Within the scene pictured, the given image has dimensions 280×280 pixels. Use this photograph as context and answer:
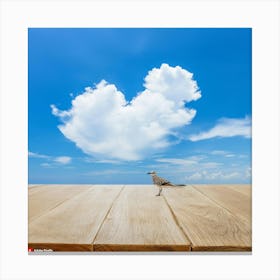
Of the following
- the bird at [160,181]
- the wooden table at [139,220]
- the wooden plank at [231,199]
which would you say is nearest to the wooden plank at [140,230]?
the wooden table at [139,220]

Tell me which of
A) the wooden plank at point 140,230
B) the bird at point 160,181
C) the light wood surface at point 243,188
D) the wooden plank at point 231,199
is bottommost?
the wooden plank at point 140,230

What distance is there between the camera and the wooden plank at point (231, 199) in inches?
42.4

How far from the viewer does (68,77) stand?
4.28ft

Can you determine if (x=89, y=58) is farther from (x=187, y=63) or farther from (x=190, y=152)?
(x=190, y=152)

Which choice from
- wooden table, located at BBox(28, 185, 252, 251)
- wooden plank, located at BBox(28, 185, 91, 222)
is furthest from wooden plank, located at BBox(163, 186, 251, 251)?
Result: wooden plank, located at BBox(28, 185, 91, 222)

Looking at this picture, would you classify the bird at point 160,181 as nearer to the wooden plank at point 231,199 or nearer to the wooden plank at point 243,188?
the wooden plank at point 231,199

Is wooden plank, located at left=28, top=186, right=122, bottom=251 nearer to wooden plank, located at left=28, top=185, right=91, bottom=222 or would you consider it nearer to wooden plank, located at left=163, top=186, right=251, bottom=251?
wooden plank, located at left=28, top=185, right=91, bottom=222

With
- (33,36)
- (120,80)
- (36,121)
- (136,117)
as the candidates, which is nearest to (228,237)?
(136,117)

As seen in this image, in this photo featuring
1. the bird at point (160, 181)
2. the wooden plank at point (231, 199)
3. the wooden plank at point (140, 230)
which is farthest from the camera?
the bird at point (160, 181)

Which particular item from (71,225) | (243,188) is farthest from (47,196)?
(243,188)

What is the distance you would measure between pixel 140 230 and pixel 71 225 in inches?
9.3
